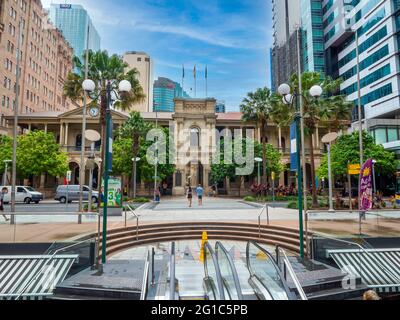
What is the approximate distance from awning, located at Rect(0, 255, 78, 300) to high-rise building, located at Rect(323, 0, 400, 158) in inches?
1662

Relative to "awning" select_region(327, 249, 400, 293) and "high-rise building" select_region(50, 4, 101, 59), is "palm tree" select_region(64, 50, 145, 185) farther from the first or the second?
"awning" select_region(327, 249, 400, 293)

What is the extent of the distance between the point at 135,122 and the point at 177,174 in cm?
1305

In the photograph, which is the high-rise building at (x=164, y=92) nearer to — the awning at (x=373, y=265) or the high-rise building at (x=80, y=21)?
the high-rise building at (x=80, y=21)

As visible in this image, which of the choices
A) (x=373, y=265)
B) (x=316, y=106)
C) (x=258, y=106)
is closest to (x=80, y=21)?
(x=258, y=106)

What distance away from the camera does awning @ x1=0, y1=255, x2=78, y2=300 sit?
529cm

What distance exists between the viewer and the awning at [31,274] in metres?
5.29

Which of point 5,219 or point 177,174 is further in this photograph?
point 177,174

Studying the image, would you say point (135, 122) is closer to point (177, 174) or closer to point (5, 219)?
point (177, 174)

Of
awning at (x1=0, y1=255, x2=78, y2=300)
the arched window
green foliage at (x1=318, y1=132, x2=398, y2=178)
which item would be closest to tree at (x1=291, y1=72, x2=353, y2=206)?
green foliage at (x1=318, y1=132, x2=398, y2=178)

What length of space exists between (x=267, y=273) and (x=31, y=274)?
5.34m

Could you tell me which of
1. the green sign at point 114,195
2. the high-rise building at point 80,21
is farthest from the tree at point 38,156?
the green sign at point 114,195

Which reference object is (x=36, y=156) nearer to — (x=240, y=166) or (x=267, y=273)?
(x=240, y=166)
